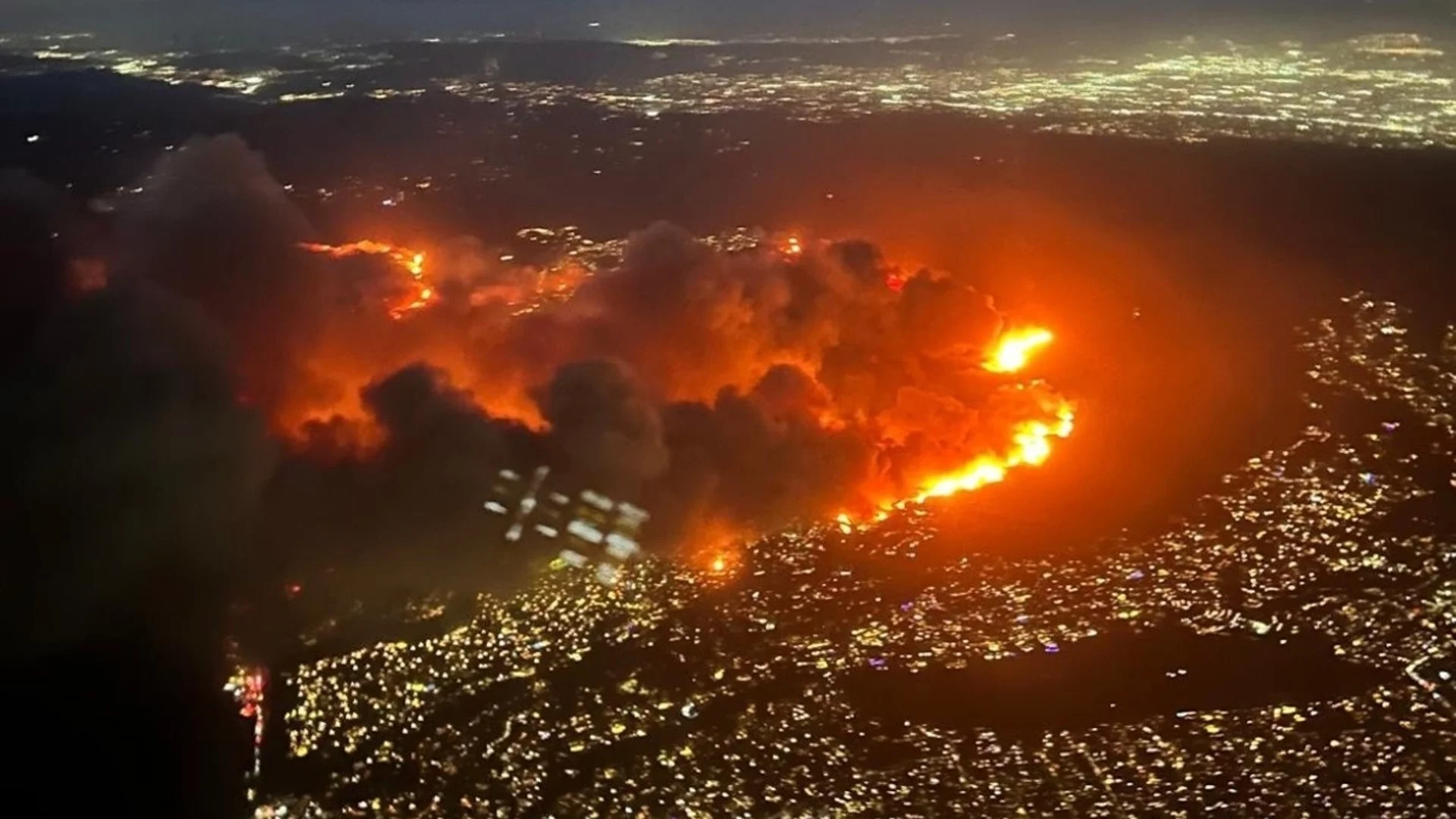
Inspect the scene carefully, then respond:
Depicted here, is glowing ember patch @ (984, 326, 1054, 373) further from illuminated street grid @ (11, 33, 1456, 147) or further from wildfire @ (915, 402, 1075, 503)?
illuminated street grid @ (11, 33, 1456, 147)

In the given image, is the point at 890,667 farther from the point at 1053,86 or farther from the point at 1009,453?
the point at 1053,86

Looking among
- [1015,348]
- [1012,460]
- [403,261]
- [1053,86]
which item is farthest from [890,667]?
[1053,86]

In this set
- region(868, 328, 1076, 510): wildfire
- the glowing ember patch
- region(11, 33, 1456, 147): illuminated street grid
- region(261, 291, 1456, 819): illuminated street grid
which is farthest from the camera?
region(11, 33, 1456, 147): illuminated street grid

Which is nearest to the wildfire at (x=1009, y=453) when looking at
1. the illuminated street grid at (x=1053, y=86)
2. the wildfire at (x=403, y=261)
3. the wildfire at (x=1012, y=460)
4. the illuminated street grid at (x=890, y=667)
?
the wildfire at (x=1012, y=460)

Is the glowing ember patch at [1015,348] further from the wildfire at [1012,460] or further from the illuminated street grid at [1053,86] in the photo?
the illuminated street grid at [1053,86]

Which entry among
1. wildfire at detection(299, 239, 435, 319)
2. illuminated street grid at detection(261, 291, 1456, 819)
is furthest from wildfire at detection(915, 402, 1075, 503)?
wildfire at detection(299, 239, 435, 319)

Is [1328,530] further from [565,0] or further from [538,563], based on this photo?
[565,0]
